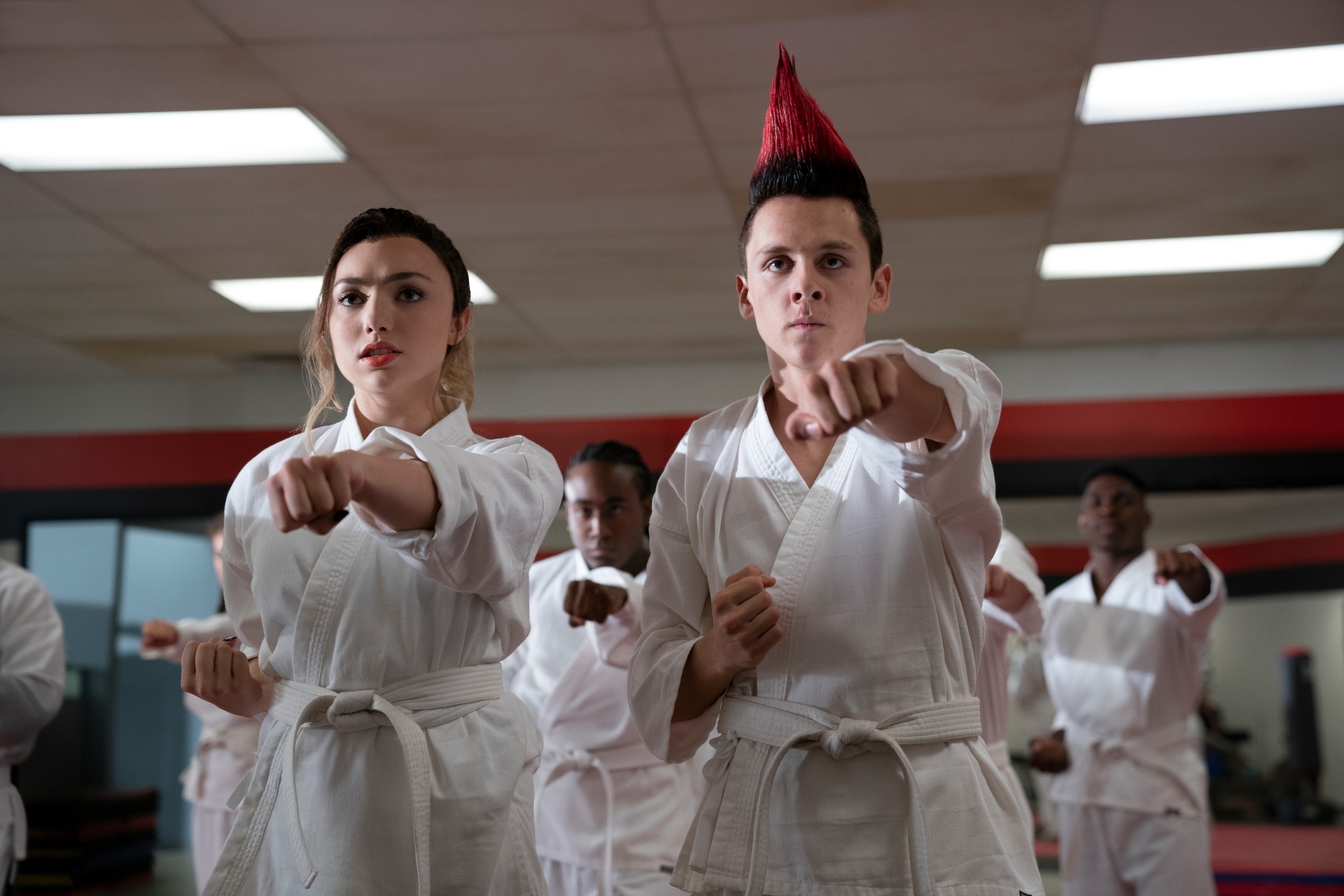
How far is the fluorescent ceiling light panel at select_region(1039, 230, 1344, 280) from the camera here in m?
5.04

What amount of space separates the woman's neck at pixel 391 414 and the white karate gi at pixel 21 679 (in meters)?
2.27

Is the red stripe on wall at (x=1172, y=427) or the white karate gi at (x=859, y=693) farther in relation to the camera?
the red stripe on wall at (x=1172, y=427)

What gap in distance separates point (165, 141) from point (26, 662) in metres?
1.85

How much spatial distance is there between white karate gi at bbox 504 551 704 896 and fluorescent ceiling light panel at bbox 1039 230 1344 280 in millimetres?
3278

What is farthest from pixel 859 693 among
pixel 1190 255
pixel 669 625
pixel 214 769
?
pixel 1190 255

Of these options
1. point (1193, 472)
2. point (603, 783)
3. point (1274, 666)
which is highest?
point (1193, 472)

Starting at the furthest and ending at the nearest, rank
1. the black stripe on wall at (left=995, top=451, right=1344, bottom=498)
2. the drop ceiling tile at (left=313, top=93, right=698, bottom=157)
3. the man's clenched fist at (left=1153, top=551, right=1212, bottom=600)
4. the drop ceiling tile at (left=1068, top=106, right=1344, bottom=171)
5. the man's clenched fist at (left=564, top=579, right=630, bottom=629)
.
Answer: the black stripe on wall at (left=995, top=451, right=1344, bottom=498) < the drop ceiling tile at (left=1068, top=106, right=1344, bottom=171) < the drop ceiling tile at (left=313, top=93, right=698, bottom=157) < the man's clenched fist at (left=1153, top=551, right=1212, bottom=600) < the man's clenched fist at (left=564, top=579, right=630, bottom=629)

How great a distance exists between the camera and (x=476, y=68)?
3430 mm

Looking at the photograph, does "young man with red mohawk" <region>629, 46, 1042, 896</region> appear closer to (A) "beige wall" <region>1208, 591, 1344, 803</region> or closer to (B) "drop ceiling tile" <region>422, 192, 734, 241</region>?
(B) "drop ceiling tile" <region>422, 192, 734, 241</region>

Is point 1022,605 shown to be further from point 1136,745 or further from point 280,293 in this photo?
point 280,293

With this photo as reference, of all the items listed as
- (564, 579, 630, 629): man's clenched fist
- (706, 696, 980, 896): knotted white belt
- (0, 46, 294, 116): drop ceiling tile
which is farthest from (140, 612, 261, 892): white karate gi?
(706, 696, 980, 896): knotted white belt

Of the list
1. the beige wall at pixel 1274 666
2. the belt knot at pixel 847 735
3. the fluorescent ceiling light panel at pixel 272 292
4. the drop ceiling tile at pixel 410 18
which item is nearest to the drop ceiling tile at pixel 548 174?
the drop ceiling tile at pixel 410 18

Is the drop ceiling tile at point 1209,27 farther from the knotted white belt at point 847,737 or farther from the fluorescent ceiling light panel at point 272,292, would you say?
the fluorescent ceiling light panel at point 272,292

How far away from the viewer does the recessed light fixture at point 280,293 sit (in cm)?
550
